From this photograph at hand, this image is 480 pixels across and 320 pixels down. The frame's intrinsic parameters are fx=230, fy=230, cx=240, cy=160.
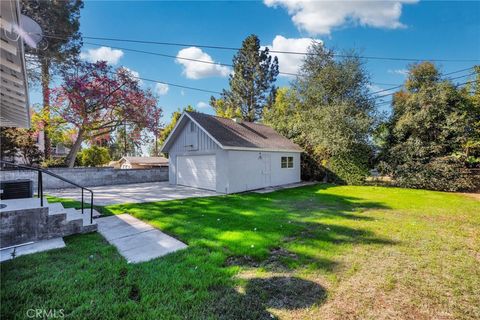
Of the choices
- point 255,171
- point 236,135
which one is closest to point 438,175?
point 255,171

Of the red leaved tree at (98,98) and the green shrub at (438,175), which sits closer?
the green shrub at (438,175)

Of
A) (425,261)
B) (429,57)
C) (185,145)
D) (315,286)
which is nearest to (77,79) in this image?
(185,145)

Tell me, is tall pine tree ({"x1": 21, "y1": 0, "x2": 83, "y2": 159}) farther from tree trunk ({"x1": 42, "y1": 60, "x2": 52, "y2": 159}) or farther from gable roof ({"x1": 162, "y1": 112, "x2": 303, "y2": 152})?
gable roof ({"x1": 162, "y1": 112, "x2": 303, "y2": 152})

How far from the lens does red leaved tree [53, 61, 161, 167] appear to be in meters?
13.6

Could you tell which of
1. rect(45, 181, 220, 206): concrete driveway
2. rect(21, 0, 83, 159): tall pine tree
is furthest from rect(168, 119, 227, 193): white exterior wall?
rect(21, 0, 83, 159): tall pine tree

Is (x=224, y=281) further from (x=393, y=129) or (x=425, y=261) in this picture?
(x=393, y=129)

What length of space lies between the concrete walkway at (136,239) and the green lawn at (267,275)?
22 centimetres

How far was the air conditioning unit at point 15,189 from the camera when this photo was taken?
213 inches

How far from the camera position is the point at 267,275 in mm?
3260

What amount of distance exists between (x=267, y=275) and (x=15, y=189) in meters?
6.36
